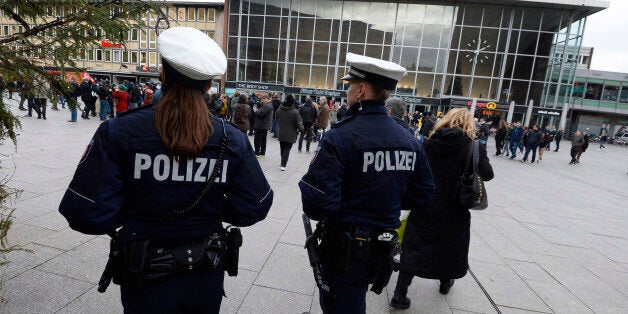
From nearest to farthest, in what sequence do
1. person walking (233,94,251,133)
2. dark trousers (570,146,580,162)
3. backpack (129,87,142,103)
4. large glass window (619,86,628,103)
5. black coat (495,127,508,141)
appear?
1. person walking (233,94,251,133)
2. backpack (129,87,142,103)
3. black coat (495,127,508,141)
4. dark trousers (570,146,580,162)
5. large glass window (619,86,628,103)

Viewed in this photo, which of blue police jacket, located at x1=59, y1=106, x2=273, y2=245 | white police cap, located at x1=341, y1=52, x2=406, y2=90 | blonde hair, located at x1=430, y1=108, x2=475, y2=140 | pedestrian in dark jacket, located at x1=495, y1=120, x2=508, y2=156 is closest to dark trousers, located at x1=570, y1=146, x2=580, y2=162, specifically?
pedestrian in dark jacket, located at x1=495, y1=120, x2=508, y2=156

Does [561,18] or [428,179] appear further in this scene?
[561,18]

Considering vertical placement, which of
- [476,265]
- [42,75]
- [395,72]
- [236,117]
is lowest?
[476,265]

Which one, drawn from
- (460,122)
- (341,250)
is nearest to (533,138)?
(460,122)

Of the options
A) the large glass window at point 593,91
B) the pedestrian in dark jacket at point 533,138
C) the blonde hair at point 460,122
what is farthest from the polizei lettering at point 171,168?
the large glass window at point 593,91

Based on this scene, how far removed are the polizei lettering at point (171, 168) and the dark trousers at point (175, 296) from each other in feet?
1.54

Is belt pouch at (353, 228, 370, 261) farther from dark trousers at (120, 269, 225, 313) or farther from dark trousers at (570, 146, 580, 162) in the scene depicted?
dark trousers at (570, 146, 580, 162)

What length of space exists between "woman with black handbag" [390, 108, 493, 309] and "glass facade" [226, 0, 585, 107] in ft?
88.5

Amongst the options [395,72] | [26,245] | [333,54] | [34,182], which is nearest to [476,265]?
[395,72]

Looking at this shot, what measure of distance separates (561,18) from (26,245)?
37.6 m

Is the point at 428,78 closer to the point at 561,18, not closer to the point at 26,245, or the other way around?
the point at 561,18

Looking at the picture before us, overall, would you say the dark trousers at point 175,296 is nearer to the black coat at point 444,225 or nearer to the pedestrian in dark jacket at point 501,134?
the black coat at point 444,225

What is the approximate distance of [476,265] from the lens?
4.28 metres

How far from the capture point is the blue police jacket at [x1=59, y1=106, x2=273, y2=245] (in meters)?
1.44
